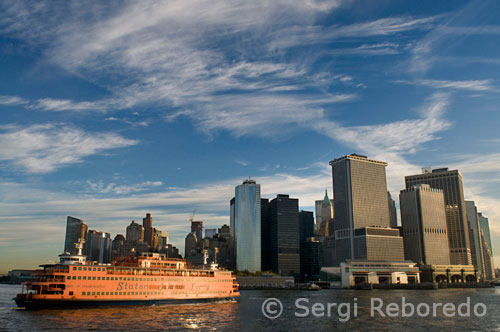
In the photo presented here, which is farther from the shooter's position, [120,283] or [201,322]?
[120,283]

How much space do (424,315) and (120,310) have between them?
68.5 meters

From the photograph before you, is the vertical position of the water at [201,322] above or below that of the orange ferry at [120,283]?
below

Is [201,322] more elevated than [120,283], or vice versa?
[120,283]

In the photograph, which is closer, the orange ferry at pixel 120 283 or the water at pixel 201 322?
the water at pixel 201 322

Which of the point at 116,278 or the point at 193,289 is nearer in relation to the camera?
the point at 116,278

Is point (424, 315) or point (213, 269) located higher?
point (213, 269)

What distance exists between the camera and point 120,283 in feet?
337

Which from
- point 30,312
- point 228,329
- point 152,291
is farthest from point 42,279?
point 228,329

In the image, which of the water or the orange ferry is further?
the orange ferry

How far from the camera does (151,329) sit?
71.9 m

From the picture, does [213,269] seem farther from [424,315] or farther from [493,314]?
[493,314]

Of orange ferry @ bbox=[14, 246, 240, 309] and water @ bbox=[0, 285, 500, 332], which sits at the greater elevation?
orange ferry @ bbox=[14, 246, 240, 309]

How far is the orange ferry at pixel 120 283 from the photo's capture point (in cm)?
9438

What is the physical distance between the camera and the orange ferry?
310 ft
